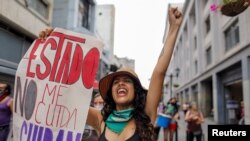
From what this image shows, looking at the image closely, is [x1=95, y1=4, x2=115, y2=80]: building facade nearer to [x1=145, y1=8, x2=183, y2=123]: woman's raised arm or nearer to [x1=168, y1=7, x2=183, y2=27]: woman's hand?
[x1=168, y1=7, x2=183, y2=27]: woman's hand

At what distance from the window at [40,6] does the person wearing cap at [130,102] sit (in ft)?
39.3

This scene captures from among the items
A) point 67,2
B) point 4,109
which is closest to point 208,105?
point 67,2

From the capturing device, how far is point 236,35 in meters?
16.1

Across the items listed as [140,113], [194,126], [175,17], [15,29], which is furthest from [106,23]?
[140,113]

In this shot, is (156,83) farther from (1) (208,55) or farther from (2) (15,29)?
(1) (208,55)

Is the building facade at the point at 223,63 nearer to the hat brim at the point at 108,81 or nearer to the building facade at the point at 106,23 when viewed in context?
the hat brim at the point at 108,81

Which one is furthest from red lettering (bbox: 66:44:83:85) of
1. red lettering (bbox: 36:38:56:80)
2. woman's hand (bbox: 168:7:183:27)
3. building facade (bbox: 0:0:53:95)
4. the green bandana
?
building facade (bbox: 0:0:53:95)

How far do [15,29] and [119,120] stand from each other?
11.4 meters

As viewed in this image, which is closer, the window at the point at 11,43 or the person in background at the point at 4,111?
the person in background at the point at 4,111

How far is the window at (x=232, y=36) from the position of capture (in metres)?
16.0

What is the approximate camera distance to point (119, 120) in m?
1.98

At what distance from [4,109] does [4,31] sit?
23.6 ft

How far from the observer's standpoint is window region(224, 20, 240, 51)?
1605cm

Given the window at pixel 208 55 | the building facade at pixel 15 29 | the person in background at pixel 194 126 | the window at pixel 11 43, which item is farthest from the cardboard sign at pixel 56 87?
the window at pixel 208 55
